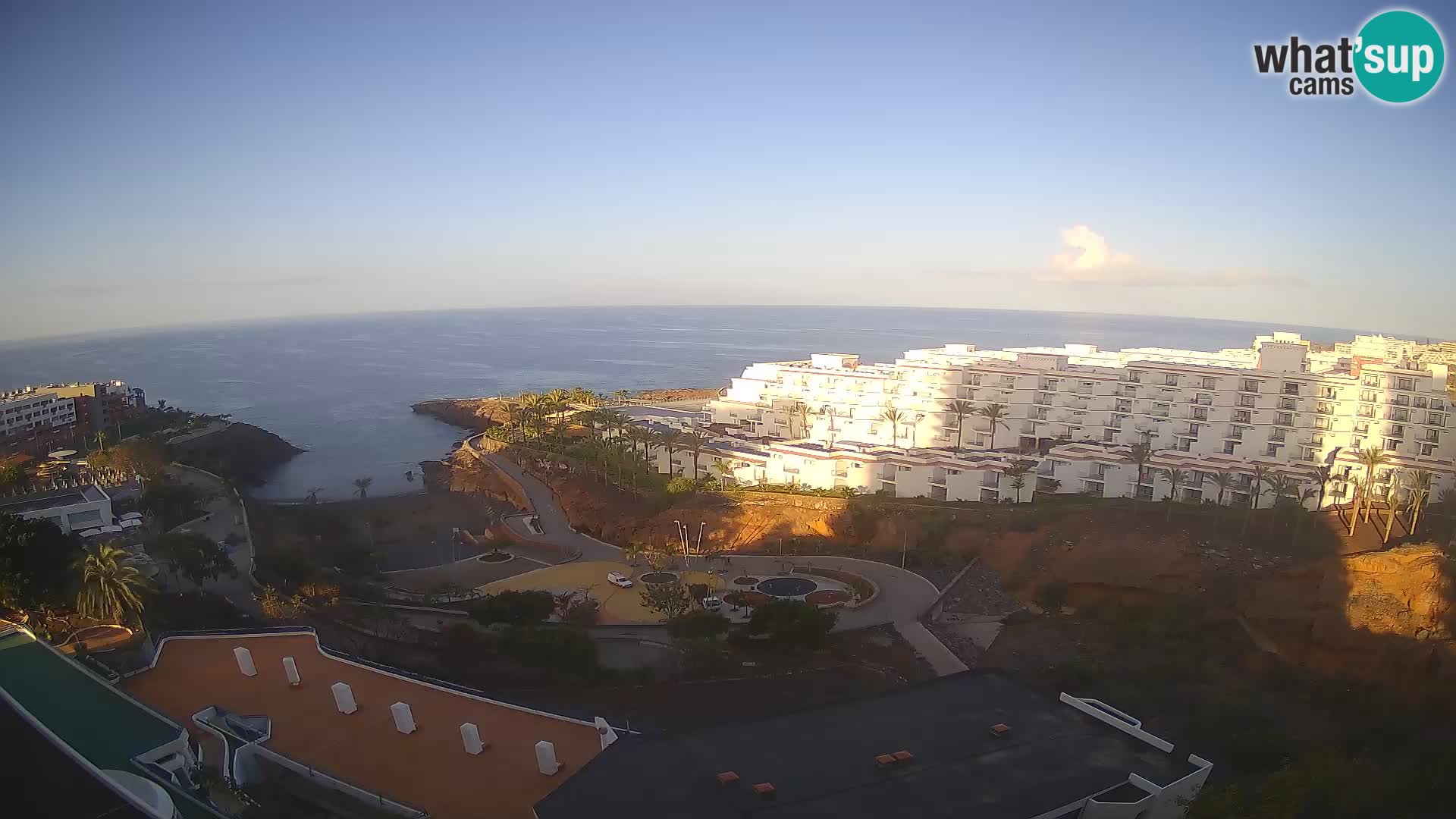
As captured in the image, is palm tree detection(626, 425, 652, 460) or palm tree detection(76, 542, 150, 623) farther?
palm tree detection(626, 425, 652, 460)

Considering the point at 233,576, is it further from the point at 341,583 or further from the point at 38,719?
the point at 38,719

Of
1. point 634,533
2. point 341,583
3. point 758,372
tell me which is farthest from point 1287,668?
point 758,372

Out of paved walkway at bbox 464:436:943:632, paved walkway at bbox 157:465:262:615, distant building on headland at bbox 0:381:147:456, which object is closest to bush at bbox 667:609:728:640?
paved walkway at bbox 464:436:943:632

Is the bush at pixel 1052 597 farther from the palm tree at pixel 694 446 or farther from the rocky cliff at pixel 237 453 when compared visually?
the rocky cliff at pixel 237 453

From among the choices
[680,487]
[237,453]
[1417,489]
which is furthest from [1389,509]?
[237,453]

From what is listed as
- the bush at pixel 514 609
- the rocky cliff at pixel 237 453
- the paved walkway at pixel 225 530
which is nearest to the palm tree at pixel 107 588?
the paved walkway at pixel 225 530

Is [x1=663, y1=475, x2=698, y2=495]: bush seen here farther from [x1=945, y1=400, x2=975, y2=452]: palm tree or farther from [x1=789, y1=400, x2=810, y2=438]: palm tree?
[x1=945, y1=400, x2=975, y2=452]: palm tree
